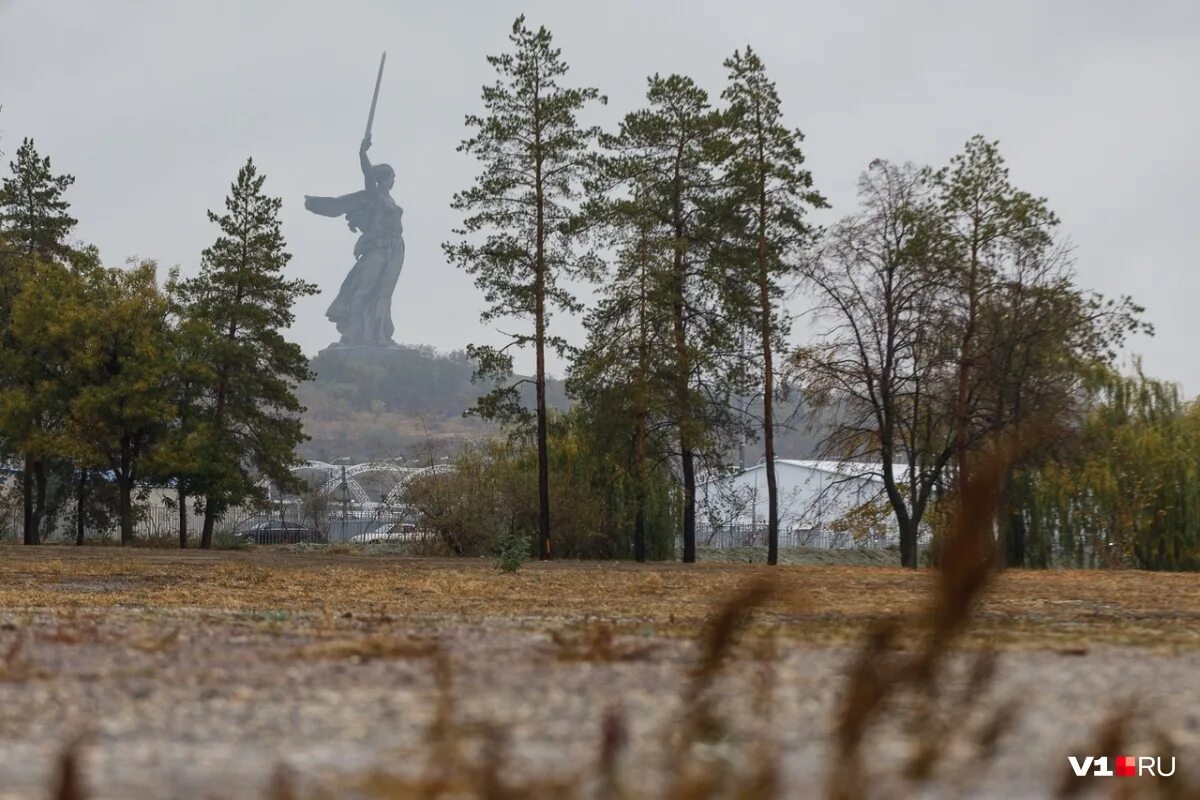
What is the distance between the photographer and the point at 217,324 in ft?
164

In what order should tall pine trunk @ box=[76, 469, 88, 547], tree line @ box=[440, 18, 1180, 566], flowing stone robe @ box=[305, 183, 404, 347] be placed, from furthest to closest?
flowing stone robe @ box=[305, 183, 404, 347] < tall pine trunk @ box=[76, 469, 88, 547] < tree line @ box=[440, 18, 1180, 566]

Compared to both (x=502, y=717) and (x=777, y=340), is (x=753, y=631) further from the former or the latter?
(x=777, y=340)

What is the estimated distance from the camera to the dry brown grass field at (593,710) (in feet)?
9.27

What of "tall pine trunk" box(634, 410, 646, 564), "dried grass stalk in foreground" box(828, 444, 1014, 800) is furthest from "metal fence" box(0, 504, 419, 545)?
"dried grass stalk in foreground" box(828, 444, 1014, 800)

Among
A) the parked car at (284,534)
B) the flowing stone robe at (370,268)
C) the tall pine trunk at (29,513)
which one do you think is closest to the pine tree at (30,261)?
the tall pine trunk at (29,513)

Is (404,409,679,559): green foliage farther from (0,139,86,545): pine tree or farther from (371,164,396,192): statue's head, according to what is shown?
(371,164,396,192): statue's head

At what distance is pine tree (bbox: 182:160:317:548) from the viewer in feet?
160

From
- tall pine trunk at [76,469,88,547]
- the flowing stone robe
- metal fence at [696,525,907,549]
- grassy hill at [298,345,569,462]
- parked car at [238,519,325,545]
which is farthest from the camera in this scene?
the flowing stone robe

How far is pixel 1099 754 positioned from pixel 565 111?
37252mm

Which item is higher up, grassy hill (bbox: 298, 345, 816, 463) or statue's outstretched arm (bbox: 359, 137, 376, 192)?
statue's outstretched arm (bbox: 359, 137, 376, 192)

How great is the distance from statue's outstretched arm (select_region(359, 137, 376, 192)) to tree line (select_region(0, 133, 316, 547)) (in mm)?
135735

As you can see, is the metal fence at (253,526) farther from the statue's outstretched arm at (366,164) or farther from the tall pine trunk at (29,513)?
the statue's outstretched arm at (366,164)

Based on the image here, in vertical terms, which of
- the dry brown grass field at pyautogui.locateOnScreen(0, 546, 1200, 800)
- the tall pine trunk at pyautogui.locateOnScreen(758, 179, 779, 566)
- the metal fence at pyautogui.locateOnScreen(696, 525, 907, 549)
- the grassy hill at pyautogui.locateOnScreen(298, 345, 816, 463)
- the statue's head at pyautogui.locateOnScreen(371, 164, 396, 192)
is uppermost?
the statue's head at pyautogui.locateOnScreen(371, 164, 396, 192)

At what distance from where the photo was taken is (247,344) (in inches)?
1939
